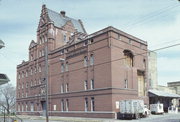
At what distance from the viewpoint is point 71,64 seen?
5056cm

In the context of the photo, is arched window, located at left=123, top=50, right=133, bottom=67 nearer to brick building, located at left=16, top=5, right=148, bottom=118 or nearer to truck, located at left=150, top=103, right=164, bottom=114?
brick building, located at left=16, top=5, right=148, bottom=118

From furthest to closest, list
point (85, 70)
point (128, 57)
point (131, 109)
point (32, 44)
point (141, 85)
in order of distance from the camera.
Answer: point (32, 44) < point (141, 85) < point (128, 57) < point (85, 70) < point (131, 109)

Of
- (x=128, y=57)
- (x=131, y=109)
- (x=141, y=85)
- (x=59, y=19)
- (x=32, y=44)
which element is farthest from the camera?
(x=32, y=44)

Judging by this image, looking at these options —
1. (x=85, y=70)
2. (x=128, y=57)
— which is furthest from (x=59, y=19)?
(x=128, y=57)

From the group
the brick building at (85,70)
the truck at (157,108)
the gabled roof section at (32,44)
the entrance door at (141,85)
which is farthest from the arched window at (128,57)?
the gabled roof section at (32,44)

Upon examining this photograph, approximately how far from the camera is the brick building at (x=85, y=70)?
42.3 meters

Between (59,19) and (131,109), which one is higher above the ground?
(59,19)

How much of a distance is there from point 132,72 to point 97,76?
6968 mm

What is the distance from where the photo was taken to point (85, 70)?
46.8 metres

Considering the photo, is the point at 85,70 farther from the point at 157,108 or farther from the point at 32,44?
the point at 32,44

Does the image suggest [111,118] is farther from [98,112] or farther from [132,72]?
[132,72]

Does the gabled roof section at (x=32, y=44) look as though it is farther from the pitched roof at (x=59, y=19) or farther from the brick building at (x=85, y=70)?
the pitched roof at (x=59, y=19)

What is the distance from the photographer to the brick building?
139 ft

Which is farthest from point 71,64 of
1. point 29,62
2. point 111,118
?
point 29,62
